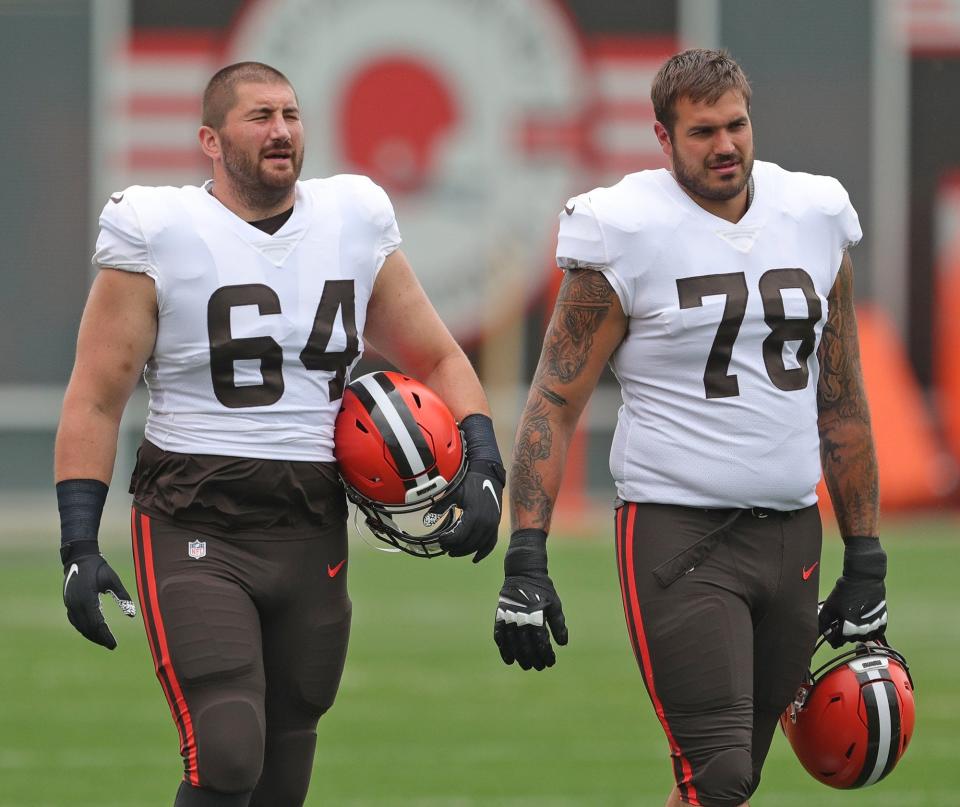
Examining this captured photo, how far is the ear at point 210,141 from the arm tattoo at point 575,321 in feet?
2.78

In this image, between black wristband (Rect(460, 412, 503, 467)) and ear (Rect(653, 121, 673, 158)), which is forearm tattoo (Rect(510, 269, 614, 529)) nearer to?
black wristband (Rect(460, 412, 503, 467))

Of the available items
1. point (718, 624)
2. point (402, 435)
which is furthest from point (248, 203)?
point (718, 624)

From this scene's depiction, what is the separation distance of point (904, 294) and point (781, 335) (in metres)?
13.1

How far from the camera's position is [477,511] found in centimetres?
458

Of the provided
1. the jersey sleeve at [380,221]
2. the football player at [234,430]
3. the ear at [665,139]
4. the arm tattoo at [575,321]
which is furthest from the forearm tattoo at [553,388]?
the jersey sleeve at [380,221]

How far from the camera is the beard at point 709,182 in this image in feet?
14.6

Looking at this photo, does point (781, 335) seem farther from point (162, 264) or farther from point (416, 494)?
point (162, 264)

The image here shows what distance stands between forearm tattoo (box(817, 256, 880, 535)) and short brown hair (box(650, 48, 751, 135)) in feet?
1.77

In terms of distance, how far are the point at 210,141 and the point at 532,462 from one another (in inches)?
40.9

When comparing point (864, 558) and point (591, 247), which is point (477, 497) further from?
point (864, 558)

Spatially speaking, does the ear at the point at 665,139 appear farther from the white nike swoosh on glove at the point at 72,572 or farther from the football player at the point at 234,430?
the white nike swoosh on glove at the point at 72,572

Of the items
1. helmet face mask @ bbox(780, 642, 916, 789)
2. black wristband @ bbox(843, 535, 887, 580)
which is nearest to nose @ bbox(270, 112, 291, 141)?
black wristband @ bbox(843, 535, 887, 580)

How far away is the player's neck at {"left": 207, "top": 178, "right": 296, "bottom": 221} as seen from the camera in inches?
181

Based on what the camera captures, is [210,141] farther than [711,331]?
Yes
